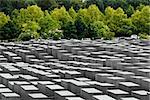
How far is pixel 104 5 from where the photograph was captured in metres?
67.6

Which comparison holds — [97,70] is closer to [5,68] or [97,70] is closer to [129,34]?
[5,68]

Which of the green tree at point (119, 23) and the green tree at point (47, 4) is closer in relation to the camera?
the green tree at point (119, 23)

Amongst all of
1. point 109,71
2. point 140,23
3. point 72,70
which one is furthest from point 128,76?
point 140,23

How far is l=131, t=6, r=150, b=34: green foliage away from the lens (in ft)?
172

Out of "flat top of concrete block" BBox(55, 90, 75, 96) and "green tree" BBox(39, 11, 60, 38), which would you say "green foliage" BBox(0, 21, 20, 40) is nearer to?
"green tree" BBox(39, 11, 60, 38)

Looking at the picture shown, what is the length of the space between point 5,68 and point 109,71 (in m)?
4.46

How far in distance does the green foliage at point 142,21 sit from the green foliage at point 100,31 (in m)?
3.09

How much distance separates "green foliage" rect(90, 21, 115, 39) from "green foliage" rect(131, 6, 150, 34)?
3.09m

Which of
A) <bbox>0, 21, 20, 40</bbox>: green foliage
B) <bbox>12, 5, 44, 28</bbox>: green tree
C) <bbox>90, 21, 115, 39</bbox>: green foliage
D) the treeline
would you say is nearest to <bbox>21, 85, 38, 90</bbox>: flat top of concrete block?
the treeline

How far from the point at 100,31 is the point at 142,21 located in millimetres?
5911

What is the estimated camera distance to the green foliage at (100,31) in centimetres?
4947

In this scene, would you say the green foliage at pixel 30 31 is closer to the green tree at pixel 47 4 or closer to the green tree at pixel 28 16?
the green tree at pixel 28 16

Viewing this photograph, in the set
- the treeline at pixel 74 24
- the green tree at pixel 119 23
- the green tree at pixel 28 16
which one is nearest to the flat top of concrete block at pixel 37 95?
the treeline at pixel 74 24

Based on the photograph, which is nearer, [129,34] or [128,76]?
[128,76]
